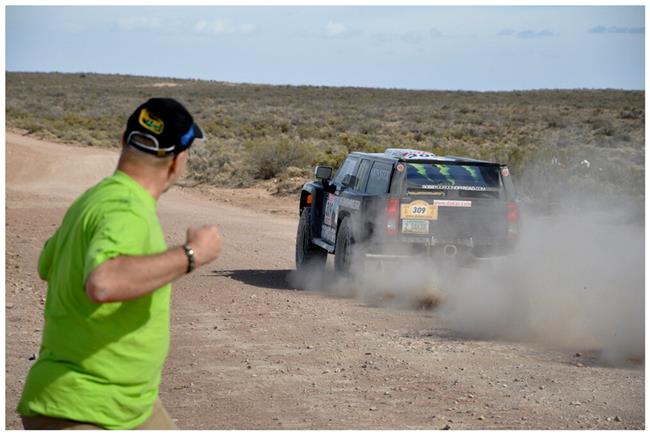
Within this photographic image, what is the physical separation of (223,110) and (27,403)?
266 ft

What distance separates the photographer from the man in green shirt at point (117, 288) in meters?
3.35

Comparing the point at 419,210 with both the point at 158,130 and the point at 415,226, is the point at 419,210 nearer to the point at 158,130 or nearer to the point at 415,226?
the point at 415,226

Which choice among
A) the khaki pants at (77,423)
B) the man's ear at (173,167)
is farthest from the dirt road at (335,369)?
the man's ear at (173,167)

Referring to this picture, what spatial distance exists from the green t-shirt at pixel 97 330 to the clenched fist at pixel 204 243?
131 millimetres

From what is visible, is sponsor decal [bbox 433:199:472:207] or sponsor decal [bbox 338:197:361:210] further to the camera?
sponsor decal [bbox 338:197:361:210]

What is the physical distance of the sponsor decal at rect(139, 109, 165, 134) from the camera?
3.59 meters

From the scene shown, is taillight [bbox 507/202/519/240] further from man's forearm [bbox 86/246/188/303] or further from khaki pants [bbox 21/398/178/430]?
man's forearm [bbox 86/246/188/303]

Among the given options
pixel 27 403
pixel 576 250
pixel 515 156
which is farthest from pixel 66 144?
pixel 27 403

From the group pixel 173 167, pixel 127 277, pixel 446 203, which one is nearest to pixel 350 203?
pixel 446 203

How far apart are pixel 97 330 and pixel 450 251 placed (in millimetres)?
9065

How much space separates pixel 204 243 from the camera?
3502 mm

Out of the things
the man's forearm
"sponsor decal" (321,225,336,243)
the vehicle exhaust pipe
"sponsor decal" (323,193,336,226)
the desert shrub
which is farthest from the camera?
the desert shrub

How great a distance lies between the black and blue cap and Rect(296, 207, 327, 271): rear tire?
10.4m

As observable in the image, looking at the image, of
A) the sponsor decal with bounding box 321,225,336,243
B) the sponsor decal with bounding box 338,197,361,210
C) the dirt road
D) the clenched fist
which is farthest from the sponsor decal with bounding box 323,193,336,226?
the clenched fist
